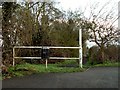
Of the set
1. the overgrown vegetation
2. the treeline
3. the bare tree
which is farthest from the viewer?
the bare tree

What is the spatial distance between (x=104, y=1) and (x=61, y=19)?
2.24 metres

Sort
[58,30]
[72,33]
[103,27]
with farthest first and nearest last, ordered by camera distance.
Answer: [103,27]
[72,33]
[58,30]

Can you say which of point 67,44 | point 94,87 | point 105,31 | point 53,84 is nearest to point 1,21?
point 53,84

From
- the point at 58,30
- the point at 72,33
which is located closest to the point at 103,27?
the point at 72,33

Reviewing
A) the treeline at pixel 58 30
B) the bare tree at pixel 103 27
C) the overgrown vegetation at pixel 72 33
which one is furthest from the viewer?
the bare tree at pixel 103 27

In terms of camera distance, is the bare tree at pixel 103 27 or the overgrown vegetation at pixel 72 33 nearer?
the overgrown vegetation at pixel 72 33

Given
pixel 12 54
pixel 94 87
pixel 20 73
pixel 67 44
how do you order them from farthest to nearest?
pixel 67 44 < pixel 12 54 < pixel 20 73 < pixel 94 87

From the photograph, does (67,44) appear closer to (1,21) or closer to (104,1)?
(104,1)

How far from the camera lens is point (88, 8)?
42.1 feet

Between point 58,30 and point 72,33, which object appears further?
point 72,33

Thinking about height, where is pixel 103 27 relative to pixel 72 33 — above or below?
above

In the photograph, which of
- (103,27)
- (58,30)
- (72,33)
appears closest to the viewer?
(58,30)

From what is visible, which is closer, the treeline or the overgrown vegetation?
the treeline

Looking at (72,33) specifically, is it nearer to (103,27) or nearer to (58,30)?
(58,30)
